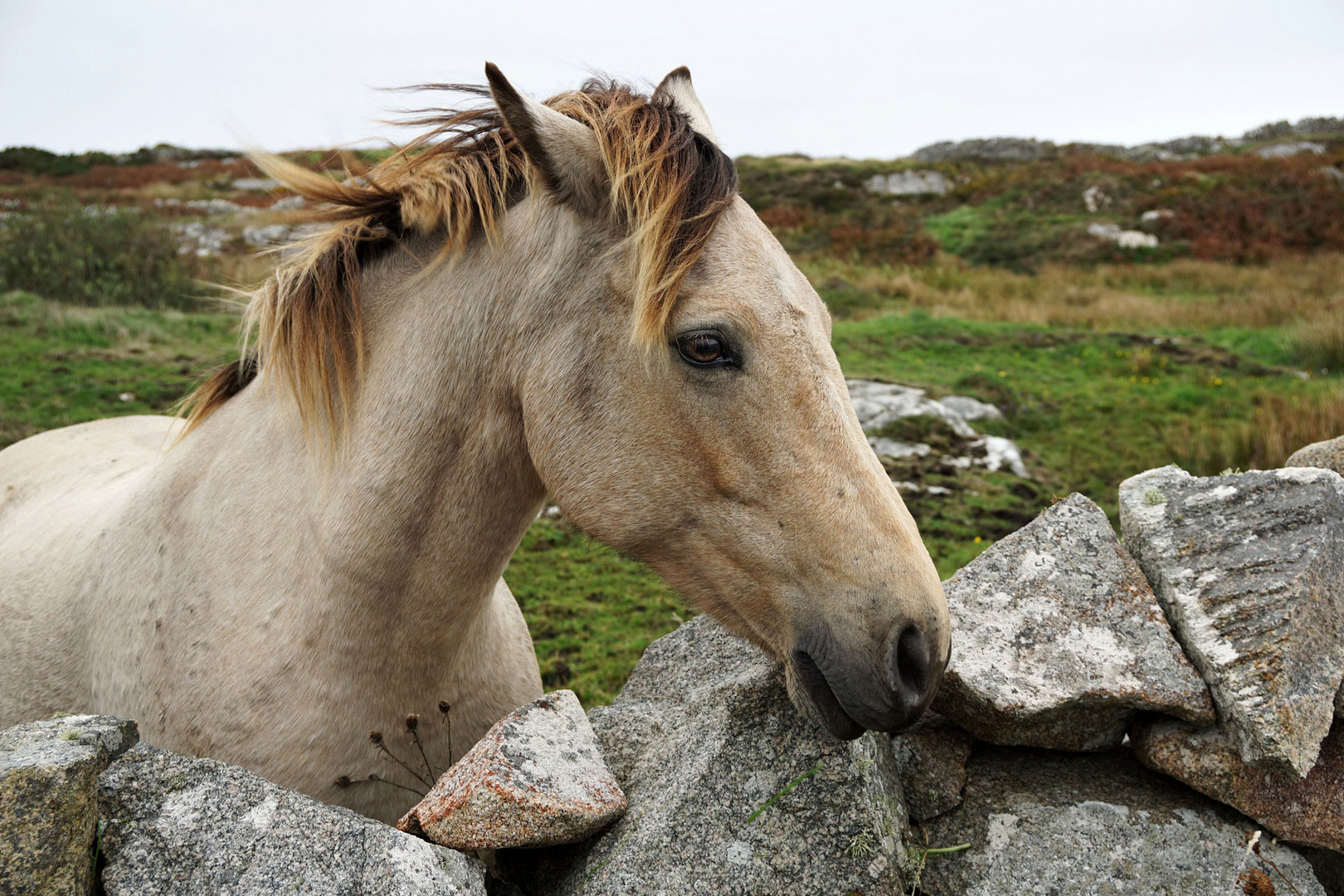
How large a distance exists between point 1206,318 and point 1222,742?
15308mm

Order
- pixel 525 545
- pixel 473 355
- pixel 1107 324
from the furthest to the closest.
Result: 1. pixel 1107 324
2. pixel 525 545
3. pixel 473 355

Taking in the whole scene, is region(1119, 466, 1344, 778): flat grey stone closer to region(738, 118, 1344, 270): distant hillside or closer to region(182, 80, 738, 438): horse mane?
region(182, 80, 738, 438): horse mane

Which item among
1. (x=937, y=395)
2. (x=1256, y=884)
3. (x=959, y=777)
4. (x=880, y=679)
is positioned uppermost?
(x=880, y=679)

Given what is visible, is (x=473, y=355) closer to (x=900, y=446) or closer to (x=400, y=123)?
(x=400, y=123)

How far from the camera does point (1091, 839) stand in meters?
1.99

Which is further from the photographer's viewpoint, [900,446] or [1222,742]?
[900,446]

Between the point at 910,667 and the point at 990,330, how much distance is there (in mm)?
12559

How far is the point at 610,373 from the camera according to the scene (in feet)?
Result: 6.55

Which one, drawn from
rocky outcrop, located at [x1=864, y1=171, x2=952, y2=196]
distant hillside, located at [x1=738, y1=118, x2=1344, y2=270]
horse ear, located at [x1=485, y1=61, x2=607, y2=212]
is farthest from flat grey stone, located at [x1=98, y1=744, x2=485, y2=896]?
rocky outcrop, located at [x1=864, y1=171, x2=952, y2=196]

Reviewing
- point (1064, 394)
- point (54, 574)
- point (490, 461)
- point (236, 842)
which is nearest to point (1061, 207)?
point (1064, 394)

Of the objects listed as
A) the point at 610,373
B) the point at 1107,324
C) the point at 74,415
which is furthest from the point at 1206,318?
the point at 74,415

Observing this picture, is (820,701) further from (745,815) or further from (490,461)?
(490,461)

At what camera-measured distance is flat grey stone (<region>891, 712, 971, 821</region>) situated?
218cm

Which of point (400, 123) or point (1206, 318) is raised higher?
point (400, 123)
